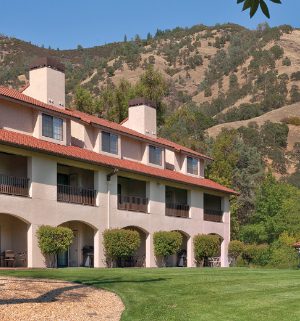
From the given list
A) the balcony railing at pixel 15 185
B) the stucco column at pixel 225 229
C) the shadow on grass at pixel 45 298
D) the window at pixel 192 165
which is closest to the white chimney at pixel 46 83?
the balcony railing at pixel 15 185

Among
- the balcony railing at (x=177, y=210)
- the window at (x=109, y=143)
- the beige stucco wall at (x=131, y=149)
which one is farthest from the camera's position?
the balcony railing at (x=177, y=210)

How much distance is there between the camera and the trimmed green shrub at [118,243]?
32.9m

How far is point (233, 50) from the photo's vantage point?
14775cm

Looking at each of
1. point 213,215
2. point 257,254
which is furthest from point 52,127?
point 257,254

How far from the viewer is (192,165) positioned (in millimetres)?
45469

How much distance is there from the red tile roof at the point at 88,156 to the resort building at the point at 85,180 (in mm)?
78

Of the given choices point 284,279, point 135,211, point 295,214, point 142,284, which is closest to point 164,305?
point 142,284

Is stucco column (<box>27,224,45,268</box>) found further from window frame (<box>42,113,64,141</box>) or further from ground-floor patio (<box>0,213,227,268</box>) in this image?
window frame (<box>42,113,64,141</box>)

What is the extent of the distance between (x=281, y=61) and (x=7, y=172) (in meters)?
110

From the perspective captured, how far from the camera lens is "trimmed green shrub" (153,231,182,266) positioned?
37.0 metres

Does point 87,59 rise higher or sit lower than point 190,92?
higher

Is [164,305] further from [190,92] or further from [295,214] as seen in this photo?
[190,92]

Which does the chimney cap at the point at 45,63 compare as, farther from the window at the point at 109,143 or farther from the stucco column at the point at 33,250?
the stucco column at the point at 33,250

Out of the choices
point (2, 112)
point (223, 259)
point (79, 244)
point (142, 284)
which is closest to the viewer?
point (142, 284)
